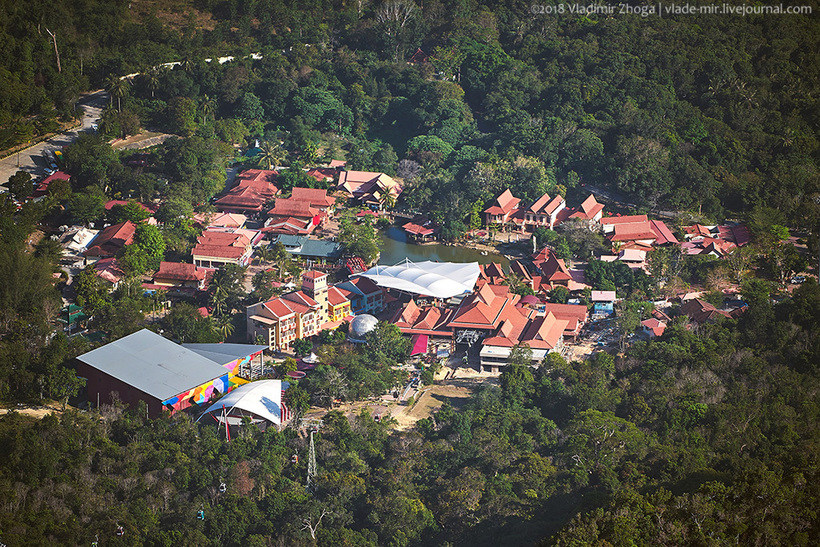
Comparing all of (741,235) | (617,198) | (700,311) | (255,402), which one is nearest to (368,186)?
(617,198)

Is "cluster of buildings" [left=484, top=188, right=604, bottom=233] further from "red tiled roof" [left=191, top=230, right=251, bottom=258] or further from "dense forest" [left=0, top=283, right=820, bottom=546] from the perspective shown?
"dense forest" [left=0, top=283, right=820, bottom=546]

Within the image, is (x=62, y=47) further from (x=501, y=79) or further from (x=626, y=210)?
(x=626, y=210)

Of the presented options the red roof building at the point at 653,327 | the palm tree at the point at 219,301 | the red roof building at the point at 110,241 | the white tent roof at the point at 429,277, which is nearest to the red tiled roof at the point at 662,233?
the red roof building at the point at 653,327

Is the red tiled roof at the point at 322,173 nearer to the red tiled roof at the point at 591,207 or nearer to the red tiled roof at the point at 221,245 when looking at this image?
the red tiled roof at the point at 221,245

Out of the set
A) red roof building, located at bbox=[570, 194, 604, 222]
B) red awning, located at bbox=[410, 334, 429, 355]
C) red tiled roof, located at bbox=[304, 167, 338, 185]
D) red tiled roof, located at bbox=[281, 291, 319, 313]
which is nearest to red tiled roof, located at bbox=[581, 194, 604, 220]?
red roof building, located at bbox=[570, 194, 604, 222]

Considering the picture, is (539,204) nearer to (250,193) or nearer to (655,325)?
(655,325)

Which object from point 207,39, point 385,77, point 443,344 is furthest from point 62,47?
point 443,344
